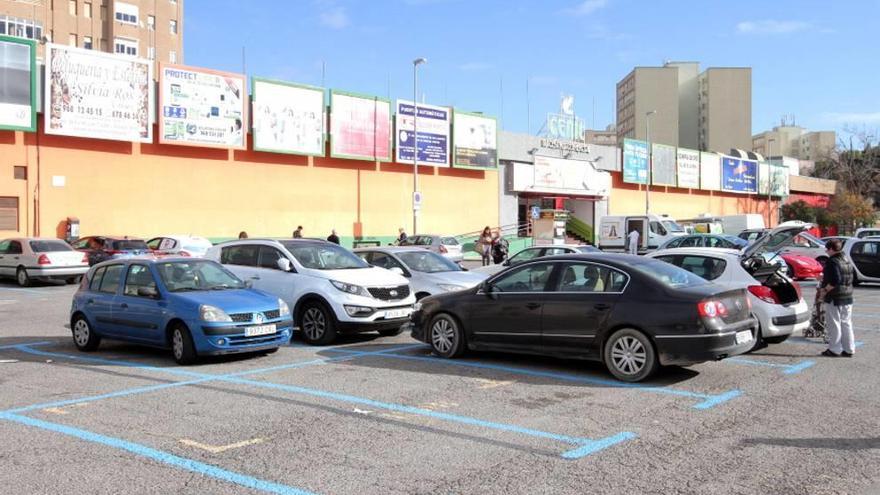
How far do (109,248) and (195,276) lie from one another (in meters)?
16.3

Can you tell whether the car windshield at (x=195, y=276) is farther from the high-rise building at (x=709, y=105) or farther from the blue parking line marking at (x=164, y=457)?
the high-rise building at (x=709, y=105)

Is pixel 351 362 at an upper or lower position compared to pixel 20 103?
lower

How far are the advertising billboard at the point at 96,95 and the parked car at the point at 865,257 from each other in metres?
25.2

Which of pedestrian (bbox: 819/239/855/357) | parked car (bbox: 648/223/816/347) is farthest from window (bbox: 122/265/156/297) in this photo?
pedestrian (bbox: 819/239/855/357)

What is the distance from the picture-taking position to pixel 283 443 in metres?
6.02

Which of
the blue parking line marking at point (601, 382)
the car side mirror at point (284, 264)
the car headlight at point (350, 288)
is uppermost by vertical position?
the car side mirror at point (284, 264)

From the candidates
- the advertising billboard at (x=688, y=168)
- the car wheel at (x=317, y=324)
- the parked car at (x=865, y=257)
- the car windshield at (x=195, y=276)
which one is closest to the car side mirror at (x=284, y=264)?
the car wheel at (x=317, y=324)

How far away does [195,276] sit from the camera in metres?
10.5

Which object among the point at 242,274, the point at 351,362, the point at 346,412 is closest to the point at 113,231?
the point at 242,274

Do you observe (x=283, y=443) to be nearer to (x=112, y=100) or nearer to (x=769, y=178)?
(x=112, y=100)

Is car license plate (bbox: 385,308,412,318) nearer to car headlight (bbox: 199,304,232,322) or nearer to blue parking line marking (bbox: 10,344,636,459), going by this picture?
blue parking line marking (bbox: 10,344,636,459)

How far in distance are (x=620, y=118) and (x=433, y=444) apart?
445 feet

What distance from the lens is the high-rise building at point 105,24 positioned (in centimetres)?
5416

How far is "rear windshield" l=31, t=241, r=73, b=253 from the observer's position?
Answer: 75.8ft
